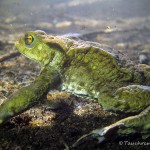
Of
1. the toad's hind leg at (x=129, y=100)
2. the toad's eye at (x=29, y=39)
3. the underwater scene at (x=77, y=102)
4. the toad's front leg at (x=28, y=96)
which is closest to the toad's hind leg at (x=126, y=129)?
the underwater scene at (x=77, y=102)

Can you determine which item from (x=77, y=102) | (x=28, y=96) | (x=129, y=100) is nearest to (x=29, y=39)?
(x=28, y=96)

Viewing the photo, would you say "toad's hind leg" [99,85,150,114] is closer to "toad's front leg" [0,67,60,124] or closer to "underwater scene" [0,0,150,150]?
"underwater scene" [0,0,150,150]

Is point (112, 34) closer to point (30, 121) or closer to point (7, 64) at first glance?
point (7, 64)

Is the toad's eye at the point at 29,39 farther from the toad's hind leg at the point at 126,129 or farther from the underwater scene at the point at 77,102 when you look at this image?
the toad's hind leg at the point at 126,129

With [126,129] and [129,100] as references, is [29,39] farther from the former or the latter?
[126,129]

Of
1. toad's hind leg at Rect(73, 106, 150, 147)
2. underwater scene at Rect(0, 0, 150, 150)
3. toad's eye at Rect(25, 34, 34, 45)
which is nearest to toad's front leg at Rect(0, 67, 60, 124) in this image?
underwater scene at Rect(0, 0, 150, 150)

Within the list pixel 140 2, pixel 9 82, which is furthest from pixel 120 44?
pixel 140 2
